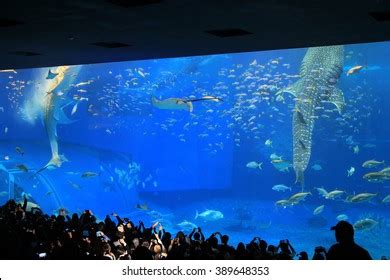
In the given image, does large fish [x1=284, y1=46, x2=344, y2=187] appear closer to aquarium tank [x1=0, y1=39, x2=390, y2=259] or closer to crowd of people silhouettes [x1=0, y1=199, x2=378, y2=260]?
aquarium tank [x1=0, y1=39, x2=390, y2=259]

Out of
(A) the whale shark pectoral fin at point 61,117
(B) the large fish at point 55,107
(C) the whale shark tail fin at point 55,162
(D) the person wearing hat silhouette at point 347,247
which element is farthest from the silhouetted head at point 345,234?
(A) the whale shark pectoral fin at point 61,117

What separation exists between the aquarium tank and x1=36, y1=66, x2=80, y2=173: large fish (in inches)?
2.8

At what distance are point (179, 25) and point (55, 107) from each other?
→ 62.5 feet

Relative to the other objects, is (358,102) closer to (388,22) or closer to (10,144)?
(10,144)

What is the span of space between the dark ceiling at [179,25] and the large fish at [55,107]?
50.5 ft

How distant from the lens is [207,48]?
7.97 metres

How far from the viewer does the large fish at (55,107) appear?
77.6 ft

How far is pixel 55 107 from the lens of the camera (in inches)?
958

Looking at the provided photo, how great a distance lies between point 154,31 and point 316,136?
24.8 metres

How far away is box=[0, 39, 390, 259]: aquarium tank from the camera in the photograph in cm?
2389

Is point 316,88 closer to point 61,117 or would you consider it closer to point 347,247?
point 61,117

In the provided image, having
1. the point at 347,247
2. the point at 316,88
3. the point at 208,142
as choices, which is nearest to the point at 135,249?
the point at 347,247

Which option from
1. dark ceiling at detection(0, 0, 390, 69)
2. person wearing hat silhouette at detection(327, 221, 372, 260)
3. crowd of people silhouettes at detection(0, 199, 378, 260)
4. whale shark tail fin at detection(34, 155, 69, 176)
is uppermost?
whale shark tail fin at detection(34, 155, 69, 176)

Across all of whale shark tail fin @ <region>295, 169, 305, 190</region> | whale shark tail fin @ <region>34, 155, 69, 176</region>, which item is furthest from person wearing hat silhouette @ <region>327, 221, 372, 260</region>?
whale shark tail fin @ <region>295, 169, 305, 190</region>
